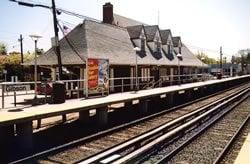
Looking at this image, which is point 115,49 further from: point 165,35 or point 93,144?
point 93,144

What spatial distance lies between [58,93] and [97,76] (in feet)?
13.5

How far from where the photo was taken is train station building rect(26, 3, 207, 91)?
2647 centimetres

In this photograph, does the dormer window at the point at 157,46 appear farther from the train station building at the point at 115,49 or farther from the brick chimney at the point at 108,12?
the brick chimney at the point at 108,12

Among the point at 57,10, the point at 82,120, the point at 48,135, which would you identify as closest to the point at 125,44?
the point at 57,10

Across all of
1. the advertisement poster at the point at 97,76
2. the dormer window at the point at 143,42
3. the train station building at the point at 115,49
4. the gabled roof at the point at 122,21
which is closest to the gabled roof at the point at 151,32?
the train station building at the point at 115,49

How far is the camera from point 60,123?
49.9ft

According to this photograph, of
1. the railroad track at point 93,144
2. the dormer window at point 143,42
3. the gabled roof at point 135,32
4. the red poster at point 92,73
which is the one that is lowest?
the railroad track at point 93,144

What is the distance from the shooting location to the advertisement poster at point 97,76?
17.4 meters

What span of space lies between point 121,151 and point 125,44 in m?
23.8

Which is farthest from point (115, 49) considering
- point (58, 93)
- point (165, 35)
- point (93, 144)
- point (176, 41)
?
point (176, 41)

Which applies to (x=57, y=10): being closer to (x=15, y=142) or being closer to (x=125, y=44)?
(x=125, y=44)

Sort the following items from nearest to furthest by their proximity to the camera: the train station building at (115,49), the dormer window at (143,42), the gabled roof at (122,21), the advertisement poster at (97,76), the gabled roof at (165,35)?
the advertisement poster at (97,76) < the train station building at (115,49) < the dormer window at (143,42) < the gabled roof at (122,21) < the gabled roof at (165,35)

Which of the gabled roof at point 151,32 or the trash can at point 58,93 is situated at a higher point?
the gabled roof at point 151,32

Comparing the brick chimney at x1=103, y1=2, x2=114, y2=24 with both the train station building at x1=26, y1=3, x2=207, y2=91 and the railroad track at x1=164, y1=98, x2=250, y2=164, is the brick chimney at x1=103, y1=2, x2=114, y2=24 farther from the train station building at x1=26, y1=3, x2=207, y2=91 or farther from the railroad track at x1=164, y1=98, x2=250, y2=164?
the railroad track at x1=164, y1=98, x2=250, y2=164
